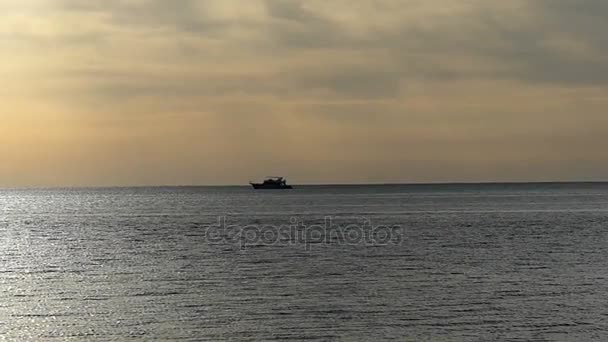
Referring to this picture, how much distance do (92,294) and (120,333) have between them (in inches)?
574

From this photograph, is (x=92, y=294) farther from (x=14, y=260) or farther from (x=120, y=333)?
(x=14, y=260)

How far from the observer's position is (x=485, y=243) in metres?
92.4

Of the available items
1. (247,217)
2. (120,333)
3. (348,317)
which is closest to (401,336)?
(348,317)

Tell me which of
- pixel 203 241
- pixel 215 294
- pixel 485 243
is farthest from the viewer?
pixel 203 241

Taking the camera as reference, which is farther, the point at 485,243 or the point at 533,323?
the point at 485,243

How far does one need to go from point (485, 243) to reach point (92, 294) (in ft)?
161

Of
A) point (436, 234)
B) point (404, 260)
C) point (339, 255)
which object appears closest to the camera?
point (404, 260)

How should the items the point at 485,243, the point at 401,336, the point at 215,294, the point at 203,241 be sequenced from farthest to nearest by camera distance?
1. the point at 203,241
2. the point at 485,243
3. the point at 215,294
4. the point at 401,336

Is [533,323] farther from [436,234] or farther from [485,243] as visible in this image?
[436,234]

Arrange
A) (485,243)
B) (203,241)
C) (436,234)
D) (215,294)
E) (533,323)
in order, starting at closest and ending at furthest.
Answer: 1. (533,323)
2. (215,294)
3. (485,243)
4. (203,241)
5. (436,234)

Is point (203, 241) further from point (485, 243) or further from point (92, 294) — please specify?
point (92, 294)

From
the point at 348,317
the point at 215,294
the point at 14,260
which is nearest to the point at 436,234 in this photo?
the point at 14,260

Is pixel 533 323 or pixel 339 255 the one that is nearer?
pixel 533 323

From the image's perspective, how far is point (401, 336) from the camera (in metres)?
39.5
